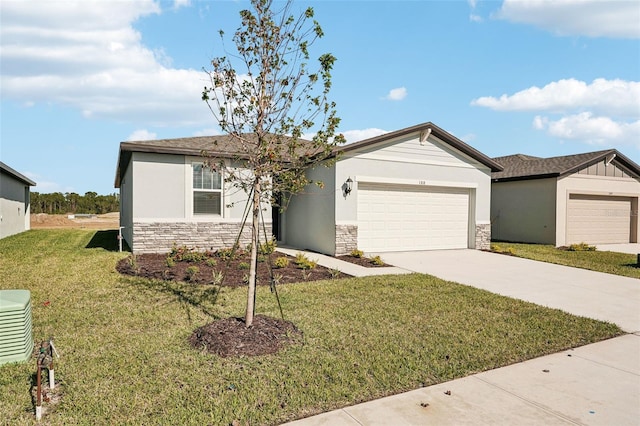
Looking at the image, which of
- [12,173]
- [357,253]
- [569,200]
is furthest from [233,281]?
[12,173]

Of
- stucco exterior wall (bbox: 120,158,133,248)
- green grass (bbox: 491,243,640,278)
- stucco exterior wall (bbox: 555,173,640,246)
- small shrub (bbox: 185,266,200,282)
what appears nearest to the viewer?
small shrub (bbox: 185,266,200,282)

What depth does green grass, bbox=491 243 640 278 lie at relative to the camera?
36.3 feet

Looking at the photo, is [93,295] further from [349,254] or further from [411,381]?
[349,254]

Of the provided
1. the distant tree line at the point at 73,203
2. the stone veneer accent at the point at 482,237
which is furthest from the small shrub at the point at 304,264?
the distant tree line at the point at 73,203

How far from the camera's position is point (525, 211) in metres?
18.5

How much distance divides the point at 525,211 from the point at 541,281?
10.4 m

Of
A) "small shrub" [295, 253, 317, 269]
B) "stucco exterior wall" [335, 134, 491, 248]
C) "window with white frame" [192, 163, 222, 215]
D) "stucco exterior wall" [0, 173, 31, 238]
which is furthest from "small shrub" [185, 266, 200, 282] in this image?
"stucco exterior wall" [0, 173, 31, 238]

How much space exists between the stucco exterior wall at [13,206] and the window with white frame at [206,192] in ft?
36.3

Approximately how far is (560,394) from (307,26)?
15.7ft

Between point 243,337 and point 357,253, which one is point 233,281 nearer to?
point 243,337

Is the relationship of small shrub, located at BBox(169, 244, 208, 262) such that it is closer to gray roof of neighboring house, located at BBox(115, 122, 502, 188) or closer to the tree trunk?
gray roof of neighboring house, located at BBox(115, 122, 502, 188)

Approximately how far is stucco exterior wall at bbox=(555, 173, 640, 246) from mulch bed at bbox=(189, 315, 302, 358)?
15.7m

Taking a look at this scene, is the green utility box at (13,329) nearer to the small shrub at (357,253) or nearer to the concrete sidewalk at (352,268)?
the concrete sidewalk at (352,268)

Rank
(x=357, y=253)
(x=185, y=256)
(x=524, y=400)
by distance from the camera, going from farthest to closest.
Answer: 1. (x=357, y=253)
2. (x=185, y=256)
3. (x=524, y=400)
